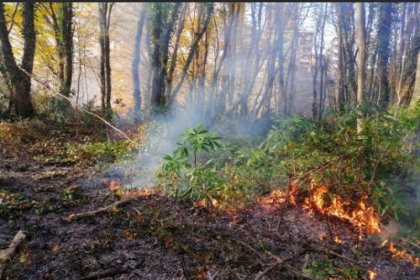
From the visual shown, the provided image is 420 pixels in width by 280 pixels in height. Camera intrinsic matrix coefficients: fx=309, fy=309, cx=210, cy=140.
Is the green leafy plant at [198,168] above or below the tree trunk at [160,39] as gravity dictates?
below

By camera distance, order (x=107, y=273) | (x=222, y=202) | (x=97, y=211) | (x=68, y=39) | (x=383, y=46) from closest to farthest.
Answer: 1. (x=107, y=273)
2. (x=97, y=211)
3. (x=222, y=202)
4. (x=383, y=46)
5. (x=68, y=39)

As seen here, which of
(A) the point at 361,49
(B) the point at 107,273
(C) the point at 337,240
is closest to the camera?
(B) the point at 107,273

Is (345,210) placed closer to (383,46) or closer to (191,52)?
(383,46)

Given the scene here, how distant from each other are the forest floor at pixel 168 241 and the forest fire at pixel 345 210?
134 millimetres

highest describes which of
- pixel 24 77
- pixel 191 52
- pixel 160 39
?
pixel 160 39

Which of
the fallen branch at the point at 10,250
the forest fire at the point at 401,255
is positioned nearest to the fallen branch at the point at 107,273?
the fallen branch at the point at 10,250

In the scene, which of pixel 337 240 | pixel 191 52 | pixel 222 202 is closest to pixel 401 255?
pixel 337 240

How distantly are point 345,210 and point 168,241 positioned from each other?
2.47 meters

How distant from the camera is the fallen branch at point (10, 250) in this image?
2736 mm

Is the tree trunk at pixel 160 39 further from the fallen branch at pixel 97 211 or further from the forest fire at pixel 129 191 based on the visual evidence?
the fallen branch at pixel 97 211

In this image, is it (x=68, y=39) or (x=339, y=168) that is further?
(x=68, y=39)

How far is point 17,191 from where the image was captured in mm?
4719

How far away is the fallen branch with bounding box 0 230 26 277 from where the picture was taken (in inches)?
108

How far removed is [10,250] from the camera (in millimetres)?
2971
